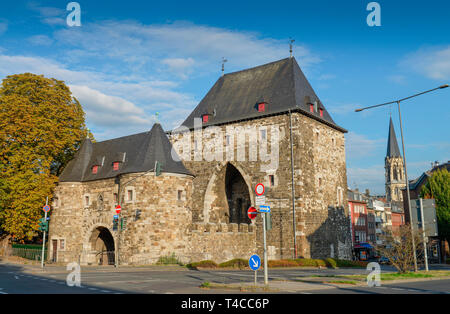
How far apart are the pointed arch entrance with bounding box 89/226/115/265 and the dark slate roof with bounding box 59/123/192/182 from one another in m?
4.67

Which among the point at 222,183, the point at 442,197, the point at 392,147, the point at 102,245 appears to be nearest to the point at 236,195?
the point at 222,183

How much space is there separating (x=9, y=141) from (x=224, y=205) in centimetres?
1890

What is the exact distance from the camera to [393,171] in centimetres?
11138

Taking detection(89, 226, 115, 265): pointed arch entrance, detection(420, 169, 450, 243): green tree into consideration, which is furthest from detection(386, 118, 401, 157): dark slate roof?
detection(89, 226, 115, 265): pointed arch entrance

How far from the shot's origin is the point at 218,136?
124 ft

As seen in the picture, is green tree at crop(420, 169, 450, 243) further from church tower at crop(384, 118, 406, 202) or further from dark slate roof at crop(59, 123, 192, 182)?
A: church tower at crop(384, 118, 406, 202)

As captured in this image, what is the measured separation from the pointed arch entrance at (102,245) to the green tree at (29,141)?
4.79 meters

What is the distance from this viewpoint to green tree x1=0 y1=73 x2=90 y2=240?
108 feet

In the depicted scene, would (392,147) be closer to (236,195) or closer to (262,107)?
(236,195)

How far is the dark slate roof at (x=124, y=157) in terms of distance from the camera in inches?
1286

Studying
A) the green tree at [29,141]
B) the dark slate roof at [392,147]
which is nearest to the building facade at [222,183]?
the green tree at [29,141]

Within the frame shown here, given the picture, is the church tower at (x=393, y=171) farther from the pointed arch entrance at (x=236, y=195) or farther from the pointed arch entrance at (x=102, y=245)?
the pointed arch entrance at (x=102, y=245)
